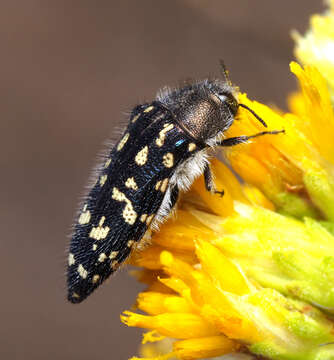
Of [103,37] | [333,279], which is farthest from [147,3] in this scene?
[333,279]

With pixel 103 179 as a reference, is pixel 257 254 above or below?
below

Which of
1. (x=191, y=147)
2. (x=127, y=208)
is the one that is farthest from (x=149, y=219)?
(x=191, y=147)

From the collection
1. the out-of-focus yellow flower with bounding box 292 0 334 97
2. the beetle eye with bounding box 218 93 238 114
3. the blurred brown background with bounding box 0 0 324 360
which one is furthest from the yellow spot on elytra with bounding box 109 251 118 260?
the blurred brown background with bounding box 0 0 324 360

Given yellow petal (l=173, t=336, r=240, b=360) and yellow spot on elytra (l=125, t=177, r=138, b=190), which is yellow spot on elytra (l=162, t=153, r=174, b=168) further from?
yellow petal (l=173, t=336, r=240, b=360)

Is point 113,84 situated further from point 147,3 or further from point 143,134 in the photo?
point 143,134

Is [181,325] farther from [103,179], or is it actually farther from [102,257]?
[103,179]
